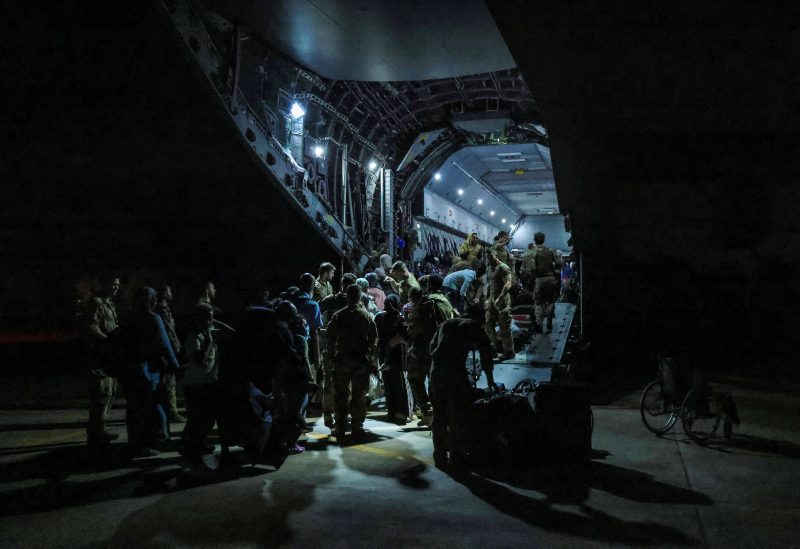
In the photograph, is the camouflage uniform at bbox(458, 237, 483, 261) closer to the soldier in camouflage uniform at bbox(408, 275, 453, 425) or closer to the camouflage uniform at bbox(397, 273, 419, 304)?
the camouflage uniform at bbox(397, 273, 419, 304)

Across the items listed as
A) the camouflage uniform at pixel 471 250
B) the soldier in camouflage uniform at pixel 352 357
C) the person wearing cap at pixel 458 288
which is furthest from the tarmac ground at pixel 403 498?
the camouflage uniform at pixel 471 250

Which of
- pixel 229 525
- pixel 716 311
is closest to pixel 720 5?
pixel 229 525

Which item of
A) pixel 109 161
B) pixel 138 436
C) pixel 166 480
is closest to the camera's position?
pixel 166 480

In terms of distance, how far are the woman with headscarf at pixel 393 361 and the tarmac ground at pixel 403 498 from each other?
1349mm

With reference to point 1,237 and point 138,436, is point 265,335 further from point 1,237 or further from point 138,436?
point 1,237

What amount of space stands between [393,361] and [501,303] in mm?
3433

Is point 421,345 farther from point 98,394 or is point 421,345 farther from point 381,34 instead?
point 381,34

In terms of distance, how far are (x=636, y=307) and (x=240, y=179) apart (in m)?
10.2

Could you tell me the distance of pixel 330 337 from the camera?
7305 millimetres

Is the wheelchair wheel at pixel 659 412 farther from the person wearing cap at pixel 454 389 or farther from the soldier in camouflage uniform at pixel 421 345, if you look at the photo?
the soldier in camouflage uniform at pixel 421 345

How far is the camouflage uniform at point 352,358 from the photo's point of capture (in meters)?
7.11

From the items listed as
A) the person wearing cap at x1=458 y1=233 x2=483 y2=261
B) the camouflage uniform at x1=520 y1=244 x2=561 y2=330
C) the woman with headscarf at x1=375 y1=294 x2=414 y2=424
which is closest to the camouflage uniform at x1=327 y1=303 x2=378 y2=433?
the woman with headscarf at x1=375 y1=294 x2=414 y2=424

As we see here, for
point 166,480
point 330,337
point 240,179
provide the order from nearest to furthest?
1. point 166,480
2. point 330,337
3. point 240,179

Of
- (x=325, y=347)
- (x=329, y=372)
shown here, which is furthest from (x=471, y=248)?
(x=329, y=372)
